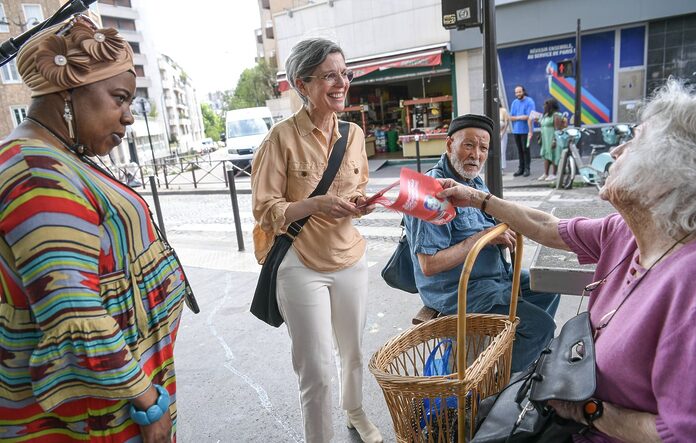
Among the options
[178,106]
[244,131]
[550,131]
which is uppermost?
[178,106]

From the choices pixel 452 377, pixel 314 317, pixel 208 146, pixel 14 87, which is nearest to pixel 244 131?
pixel 314 317

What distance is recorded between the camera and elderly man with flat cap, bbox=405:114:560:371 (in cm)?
233

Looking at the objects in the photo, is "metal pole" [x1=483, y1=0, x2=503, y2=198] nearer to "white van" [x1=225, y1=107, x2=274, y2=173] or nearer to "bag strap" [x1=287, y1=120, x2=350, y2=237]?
"bag strap" [x1=287, y1=120, x2=350, y2=237]

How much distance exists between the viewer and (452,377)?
160cm

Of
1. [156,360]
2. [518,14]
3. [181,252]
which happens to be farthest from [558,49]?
[156,360]

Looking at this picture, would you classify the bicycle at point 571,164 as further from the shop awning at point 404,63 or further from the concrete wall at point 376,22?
the concrete wall at point 376,22

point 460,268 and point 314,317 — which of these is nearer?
point 314,317

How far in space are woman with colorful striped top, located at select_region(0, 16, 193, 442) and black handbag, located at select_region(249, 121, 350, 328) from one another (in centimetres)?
77

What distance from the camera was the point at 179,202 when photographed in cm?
1259

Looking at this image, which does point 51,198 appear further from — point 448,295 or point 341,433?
point 341,433

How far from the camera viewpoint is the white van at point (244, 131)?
17.2 meters

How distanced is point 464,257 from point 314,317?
0.79 m

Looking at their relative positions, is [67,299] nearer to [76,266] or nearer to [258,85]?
[76,266]

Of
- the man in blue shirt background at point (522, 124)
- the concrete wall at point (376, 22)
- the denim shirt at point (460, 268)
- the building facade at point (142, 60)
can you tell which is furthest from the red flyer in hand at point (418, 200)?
the building facade at point (142, 60)
